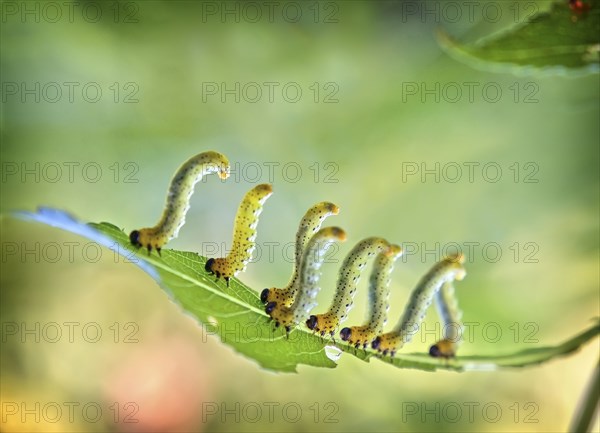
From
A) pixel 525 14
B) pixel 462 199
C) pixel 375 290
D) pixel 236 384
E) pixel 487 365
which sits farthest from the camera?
pixel 462 199

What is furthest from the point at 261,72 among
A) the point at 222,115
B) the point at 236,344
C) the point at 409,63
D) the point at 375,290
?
the point at 236,344

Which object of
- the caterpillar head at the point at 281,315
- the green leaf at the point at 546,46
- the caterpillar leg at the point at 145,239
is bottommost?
the caterpillar head at the point at 281,315

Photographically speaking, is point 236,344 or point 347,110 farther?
point 347,110

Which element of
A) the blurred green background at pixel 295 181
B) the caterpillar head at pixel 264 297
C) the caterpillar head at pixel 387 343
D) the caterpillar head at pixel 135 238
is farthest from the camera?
the blurred green background at pixel 295 181

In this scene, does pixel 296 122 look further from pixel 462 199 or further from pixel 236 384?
pixel 236 384

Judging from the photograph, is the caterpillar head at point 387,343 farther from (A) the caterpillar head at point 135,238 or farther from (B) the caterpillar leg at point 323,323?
(A) the caterpillar head at point 135,238

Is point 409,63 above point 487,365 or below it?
above

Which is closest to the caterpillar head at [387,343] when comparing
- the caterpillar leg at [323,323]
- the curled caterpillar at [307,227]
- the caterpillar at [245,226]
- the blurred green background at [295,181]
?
the caterpillar leg at [323,323]
